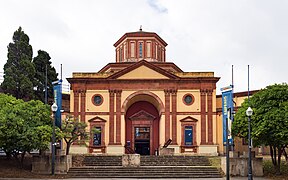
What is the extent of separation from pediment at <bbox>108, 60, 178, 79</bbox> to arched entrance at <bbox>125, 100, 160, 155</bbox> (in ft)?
14.9

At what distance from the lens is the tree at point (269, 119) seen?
110 feet

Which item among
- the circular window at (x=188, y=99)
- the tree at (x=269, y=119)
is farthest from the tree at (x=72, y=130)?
the circular window at (x=188, y=99)

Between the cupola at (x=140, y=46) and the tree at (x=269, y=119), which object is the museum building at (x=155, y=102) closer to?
the cupola at (x=140, y=46)

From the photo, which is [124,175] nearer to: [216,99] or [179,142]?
[179,142]

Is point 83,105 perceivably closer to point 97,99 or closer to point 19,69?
point 97,99

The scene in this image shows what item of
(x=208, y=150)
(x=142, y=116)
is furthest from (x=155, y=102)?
(x=208, y=150)

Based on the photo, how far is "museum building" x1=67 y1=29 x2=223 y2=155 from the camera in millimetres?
53250

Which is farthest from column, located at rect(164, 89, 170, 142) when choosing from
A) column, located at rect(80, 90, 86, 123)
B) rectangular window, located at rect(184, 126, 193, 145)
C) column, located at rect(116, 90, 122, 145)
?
column, located at rect(80, 90, 86, 123)

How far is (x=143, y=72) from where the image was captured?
54.0 metres

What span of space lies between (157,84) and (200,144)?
322 inches

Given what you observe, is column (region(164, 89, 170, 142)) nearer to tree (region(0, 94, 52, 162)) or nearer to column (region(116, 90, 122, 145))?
Result: column (region(116, 90, 122, 145))

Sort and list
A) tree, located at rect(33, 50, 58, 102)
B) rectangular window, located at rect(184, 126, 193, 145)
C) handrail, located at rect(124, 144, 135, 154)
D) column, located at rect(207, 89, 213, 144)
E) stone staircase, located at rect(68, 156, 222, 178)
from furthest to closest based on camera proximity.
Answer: tree, located at rect(33, 50, 58, 102) < rectangular window, located at rect(184, 126, 193, 145) < column, located at rect(207, 89, 213, 144) < handrail, located at rect(124, 144, 135, 154) < stone staircase, located at rect(68, 156, 222, 178)

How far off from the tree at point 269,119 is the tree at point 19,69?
25865 mm

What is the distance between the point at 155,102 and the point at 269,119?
22.2 meters
